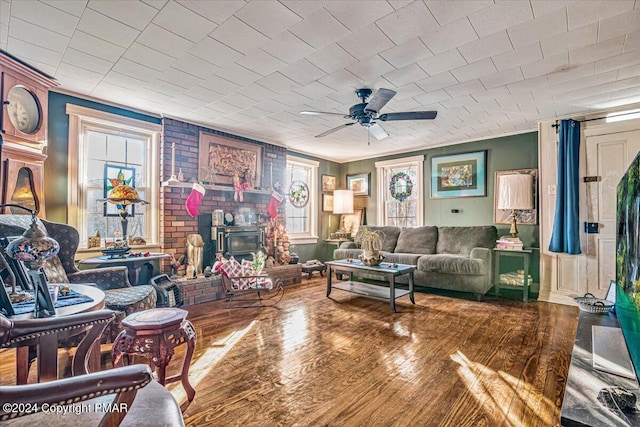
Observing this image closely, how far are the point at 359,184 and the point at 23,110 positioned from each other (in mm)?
5206

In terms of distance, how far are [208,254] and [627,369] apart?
430 cm

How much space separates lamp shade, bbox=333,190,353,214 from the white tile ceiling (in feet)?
8.68

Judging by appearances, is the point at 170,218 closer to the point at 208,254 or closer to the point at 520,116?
the point at 208,254

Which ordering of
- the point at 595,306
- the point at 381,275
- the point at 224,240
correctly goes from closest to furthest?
the point at 595,306 < the point at 381,275 < the point at 224,240

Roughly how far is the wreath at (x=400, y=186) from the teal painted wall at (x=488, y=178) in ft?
1.11

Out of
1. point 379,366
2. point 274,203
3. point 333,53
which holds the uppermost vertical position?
point 333,53

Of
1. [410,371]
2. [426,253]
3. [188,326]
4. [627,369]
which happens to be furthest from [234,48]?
[426,253]

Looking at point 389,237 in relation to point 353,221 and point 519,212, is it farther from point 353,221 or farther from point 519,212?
point 519,212

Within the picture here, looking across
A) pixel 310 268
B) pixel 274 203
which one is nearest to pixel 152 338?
pixel 274 203

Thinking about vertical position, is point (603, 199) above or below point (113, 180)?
below

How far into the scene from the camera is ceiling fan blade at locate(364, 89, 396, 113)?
2.55 metres

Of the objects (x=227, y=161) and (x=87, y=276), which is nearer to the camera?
(x=87, y=276)

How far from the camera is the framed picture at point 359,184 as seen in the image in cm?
640

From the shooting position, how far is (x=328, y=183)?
657 centimetres
